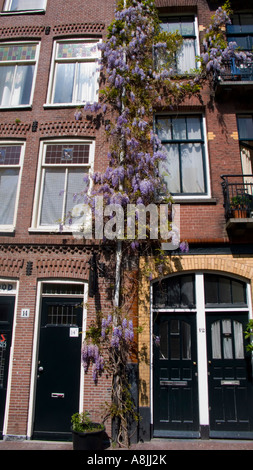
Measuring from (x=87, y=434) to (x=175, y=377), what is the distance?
85.4 inches

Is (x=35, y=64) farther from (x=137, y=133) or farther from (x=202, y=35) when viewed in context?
(x=202, y=35)

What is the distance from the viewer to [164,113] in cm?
871

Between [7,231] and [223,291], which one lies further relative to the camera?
[7,231]

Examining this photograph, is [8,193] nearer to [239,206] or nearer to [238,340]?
[239,206]

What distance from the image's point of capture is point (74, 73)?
9500 millimetres

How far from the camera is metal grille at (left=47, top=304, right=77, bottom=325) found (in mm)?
7488

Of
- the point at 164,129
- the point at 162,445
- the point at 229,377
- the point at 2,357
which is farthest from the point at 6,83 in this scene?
the point at 162,445

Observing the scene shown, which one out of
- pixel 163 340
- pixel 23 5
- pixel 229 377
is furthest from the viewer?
pixel 23 5

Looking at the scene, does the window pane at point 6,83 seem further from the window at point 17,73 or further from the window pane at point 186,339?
the window pane at point 186,339

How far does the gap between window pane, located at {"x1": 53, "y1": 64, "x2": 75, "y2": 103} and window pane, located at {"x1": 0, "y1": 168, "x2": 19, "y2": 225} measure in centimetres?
249

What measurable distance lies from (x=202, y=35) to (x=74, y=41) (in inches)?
148

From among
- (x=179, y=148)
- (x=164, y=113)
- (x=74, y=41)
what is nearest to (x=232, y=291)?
(x=179, y=148)

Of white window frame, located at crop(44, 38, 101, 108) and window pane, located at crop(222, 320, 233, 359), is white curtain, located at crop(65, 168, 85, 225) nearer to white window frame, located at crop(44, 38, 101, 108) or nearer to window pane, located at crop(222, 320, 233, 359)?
white window frame, located at crop(44, 38, 101, 108)

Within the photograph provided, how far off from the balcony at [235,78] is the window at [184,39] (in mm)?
1026
